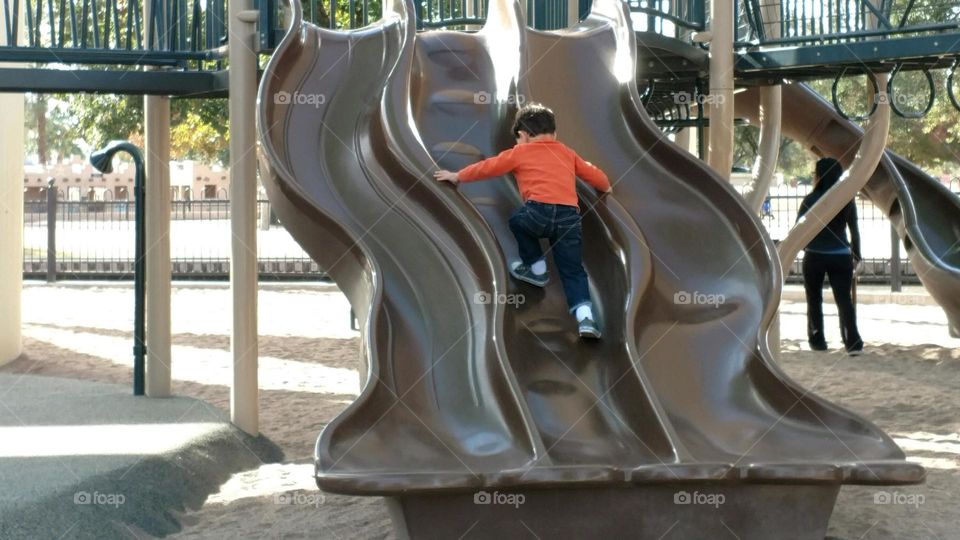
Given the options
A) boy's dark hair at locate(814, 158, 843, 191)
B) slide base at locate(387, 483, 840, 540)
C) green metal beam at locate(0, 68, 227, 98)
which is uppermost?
green metal beam at locate(0, 68, 227, 98)

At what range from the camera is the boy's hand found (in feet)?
22.0

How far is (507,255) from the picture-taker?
6797 mm

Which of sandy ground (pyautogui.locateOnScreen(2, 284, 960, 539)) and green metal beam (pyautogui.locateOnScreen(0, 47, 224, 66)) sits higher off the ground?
green metal beam (pyautogui.locateOnScreen(0, 47, 224, 66))

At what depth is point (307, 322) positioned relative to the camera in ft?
50.9

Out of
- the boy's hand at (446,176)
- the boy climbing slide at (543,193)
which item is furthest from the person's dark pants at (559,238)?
the boy's hand at (446,176)

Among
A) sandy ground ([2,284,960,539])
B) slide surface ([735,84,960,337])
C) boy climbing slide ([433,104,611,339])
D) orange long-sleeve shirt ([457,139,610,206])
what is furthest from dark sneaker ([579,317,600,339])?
slide surface ([735,84,960,337])

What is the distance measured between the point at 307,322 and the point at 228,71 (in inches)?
306

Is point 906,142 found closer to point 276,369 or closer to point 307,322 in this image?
point 307,322

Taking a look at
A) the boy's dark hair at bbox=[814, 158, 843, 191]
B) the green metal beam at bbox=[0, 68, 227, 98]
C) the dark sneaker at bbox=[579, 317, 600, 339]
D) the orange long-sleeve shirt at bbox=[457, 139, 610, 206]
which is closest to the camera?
the dark sneaker at bbox=[579, 317, 600, 339]

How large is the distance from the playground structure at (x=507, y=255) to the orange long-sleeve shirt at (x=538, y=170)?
0.24 m

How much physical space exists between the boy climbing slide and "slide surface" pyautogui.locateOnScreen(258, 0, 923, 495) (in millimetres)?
149

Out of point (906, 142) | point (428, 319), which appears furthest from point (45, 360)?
point (906, 142)

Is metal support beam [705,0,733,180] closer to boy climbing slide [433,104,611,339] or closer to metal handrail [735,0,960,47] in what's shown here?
metal handrail [735,0,960,47]

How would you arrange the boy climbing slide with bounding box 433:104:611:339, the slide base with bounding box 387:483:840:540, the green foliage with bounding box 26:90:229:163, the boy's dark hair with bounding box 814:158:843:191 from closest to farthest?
1. the slide base with bounding box 387:483:840:540
2. the boy climbing slide with bounding box 433:104:611:339
3. the boy's dark hair with bounding box 814:158:843:191
4. the green foliage with bounding box 26:90:229:163
